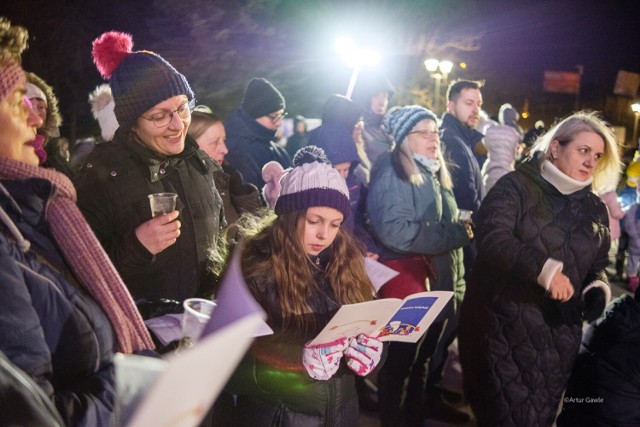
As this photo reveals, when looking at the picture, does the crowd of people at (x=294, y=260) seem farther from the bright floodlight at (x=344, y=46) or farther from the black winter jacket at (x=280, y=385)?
the bright floodlight at (x=344, y=46)

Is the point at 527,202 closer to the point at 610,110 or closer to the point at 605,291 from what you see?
the point at 605,291

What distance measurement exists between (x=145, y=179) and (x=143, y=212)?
0.52ft

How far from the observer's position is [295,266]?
2.64 metres

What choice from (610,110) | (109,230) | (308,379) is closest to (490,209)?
(308,379)

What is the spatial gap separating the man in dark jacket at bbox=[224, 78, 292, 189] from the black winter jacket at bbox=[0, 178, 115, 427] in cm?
328

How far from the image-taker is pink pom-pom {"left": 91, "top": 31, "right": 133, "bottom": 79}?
9.36 ft

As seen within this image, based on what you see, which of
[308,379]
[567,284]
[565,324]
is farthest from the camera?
[565,324]

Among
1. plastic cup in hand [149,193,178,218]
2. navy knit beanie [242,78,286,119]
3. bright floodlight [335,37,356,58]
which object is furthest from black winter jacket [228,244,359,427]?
bright floodlight [335,37,356,58]

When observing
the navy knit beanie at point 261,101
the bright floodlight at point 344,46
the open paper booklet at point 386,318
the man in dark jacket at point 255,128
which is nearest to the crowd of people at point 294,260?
the open paper booklet at point 386,318

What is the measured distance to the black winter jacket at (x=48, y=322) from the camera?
4.63 feet

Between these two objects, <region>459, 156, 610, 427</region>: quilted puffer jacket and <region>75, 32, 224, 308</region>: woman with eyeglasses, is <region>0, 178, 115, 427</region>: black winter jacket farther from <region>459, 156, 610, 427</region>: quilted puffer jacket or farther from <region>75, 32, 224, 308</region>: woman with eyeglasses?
<region>459, 156, 610, 427</region>: quilted puffer jacket

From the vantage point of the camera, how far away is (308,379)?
255cm

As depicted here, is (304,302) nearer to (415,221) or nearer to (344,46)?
(415,221)

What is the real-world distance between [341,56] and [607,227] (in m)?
13.5
